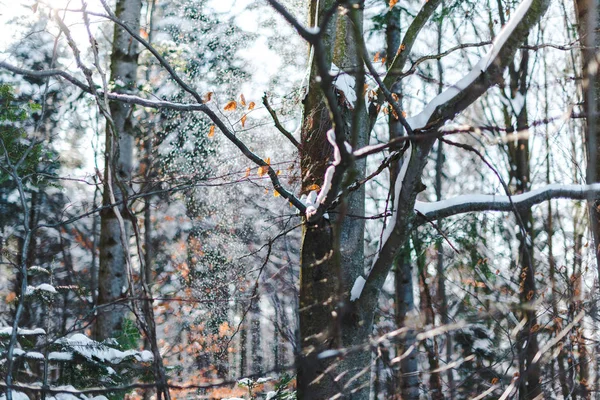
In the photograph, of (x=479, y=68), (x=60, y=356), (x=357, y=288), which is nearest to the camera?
(x=479, y=68)

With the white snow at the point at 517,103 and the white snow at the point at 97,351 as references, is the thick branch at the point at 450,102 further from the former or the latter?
the white snow at the point at 517,103

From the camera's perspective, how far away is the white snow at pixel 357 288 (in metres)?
3.17

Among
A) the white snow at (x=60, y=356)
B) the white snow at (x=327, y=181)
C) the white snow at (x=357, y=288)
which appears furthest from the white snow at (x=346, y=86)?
the white snow at (x=60, y=356)

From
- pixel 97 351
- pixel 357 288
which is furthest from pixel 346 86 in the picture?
pixel 97 351

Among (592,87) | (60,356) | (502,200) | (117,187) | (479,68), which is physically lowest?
(60,356)

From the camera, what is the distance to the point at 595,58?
3.99m

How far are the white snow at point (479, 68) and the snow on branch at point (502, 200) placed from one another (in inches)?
23.7

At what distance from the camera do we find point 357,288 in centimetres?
320

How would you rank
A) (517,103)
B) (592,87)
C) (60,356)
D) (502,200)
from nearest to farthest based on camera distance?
(502,200) → (60,356) → (592,87) → (517,103)

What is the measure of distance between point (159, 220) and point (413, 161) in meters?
13.0

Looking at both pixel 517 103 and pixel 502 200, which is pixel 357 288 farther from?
pixel 517 103

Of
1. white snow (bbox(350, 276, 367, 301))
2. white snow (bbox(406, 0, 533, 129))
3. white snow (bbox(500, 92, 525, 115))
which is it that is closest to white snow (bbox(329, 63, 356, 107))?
white snow (bbox(406, 0, 533, 129))

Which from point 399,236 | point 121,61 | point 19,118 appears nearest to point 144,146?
point 121,61

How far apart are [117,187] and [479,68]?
4.05 meters
